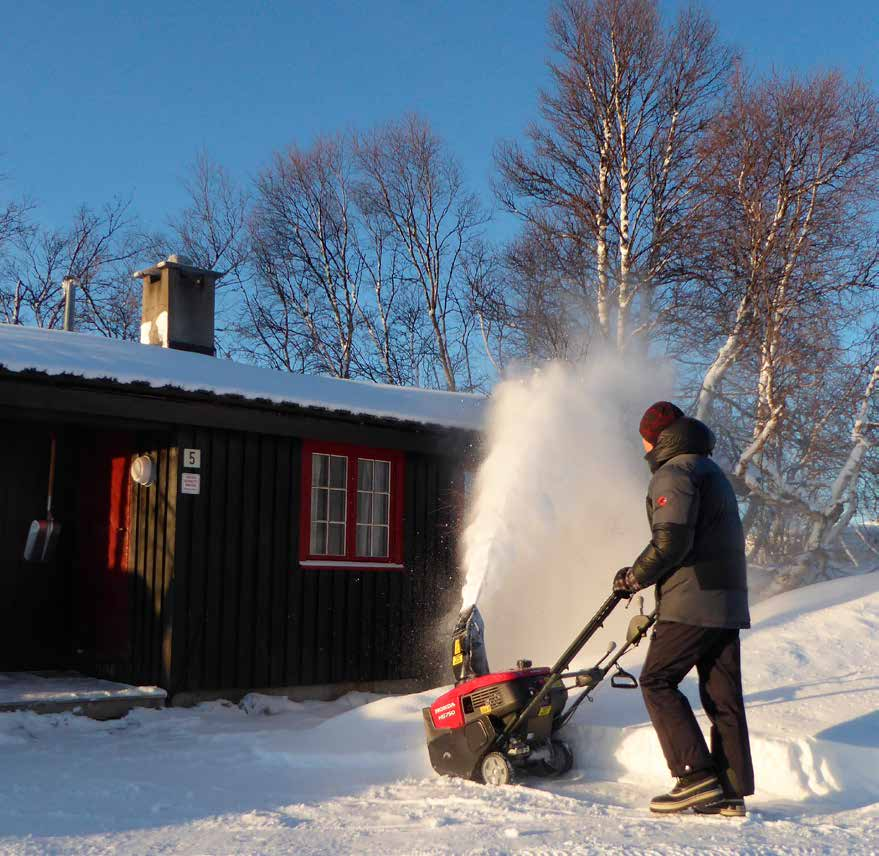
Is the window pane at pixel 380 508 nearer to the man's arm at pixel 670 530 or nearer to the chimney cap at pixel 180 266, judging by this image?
the chimney cap at pixel 180 266

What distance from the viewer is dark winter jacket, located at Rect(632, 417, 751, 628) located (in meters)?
4.96

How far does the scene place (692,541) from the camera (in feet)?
16.5

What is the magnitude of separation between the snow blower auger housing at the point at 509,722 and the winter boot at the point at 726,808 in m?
0.77

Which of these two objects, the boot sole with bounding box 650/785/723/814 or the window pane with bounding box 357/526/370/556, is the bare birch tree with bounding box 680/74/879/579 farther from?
the boot sole with bounding box 650/785/723/814

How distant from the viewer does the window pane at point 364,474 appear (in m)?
10.9

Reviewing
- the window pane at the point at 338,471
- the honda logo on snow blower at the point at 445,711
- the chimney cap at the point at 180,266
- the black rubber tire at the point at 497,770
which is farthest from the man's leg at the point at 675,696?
the chimney cap at the point at 180,266

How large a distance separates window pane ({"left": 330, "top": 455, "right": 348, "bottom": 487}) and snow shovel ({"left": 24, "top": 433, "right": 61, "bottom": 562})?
281 cm

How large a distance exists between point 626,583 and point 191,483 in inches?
220

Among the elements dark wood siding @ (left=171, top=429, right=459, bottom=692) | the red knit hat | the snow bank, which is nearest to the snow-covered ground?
the snow bank

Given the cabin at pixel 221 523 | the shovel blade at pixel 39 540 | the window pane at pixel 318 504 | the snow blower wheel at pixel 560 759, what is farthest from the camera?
the window pane at pixel 318 504

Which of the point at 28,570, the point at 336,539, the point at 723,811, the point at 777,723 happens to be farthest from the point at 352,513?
the point at 723,811

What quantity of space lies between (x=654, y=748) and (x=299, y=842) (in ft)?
7.69

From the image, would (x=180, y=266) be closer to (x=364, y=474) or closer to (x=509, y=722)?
(x=364, y=474)

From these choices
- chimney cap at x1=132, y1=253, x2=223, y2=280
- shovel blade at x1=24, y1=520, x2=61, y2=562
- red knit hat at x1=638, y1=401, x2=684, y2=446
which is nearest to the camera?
red knit hat at x1=638, y1=401, x2=684, y2=446
